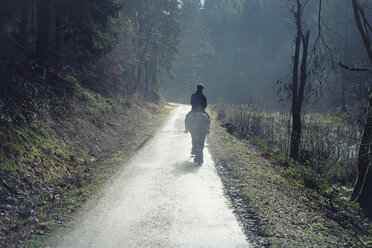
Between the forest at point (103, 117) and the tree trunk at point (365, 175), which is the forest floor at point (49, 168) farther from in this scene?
the tree trunk at point (365, 175)

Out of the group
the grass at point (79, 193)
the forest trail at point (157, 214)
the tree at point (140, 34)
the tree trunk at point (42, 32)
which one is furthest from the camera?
the tree at point (140, 34)

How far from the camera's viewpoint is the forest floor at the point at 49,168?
5.42 metres

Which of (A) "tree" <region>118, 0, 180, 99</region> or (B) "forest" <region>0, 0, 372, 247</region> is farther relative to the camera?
(A) "tree" <region>118, 0, 180, 99</region>

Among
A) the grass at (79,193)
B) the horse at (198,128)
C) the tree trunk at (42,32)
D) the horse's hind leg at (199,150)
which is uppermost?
the tree trunk at (42,32)

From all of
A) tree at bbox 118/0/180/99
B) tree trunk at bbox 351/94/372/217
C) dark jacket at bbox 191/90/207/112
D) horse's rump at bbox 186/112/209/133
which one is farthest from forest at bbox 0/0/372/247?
horse's rump at bbox 186/112/209/133

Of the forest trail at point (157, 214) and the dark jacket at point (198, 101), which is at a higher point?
the dark jacket at point (198, 101)

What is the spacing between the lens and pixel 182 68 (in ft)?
245

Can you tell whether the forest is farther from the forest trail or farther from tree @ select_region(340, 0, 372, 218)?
the forest trail

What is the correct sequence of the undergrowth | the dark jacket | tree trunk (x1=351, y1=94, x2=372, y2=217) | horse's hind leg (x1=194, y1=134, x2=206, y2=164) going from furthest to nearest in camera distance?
the dark jacket
horse's hind leg (x1=194, y1=134, x2=206, y2=164)
tree trunk (x1=351, y1=94, x2=372, y2=217)
the undergrowth

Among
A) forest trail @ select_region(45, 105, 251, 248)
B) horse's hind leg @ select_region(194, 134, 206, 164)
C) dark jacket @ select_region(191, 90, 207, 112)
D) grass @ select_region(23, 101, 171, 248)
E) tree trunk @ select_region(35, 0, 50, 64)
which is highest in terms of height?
tree trunk @ select_region(35, 0, 50, 64)

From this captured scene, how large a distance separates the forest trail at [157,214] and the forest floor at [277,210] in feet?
1.11

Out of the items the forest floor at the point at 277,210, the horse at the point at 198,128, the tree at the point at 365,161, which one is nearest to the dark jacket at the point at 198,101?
the horse at the point at 198,128

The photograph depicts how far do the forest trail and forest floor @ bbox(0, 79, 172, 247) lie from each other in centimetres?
44

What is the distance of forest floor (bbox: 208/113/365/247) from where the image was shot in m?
5.07
